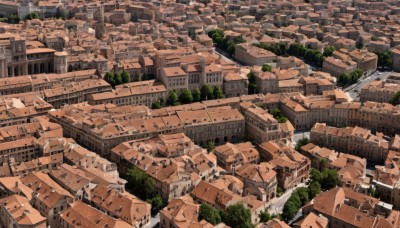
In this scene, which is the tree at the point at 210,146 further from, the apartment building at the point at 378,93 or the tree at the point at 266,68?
the apartment building at the point at 378,93

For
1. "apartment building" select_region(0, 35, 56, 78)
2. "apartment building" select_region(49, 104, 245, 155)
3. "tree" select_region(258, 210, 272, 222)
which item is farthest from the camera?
"apartment building" select_region(0, 35, 56, 78)

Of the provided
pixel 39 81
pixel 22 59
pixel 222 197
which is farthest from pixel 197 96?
pixel 222 197

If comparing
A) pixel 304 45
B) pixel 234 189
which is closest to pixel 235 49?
pixel 304 45

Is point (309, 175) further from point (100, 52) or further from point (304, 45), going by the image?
point (304, 45)

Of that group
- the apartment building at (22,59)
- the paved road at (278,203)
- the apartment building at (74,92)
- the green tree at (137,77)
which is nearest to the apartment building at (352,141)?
the paved road at (278,203)

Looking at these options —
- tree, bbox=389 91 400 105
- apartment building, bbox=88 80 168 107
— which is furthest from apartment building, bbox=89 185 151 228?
tree, bbox=389 91 400 105

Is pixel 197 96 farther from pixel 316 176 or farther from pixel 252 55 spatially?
pixel 316 176

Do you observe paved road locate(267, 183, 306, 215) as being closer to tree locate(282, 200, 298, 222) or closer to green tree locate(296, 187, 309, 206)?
tree locate(282, 200, 298, 222)
